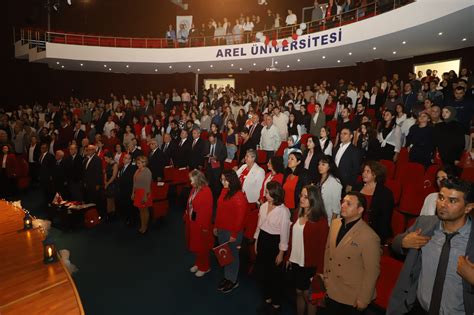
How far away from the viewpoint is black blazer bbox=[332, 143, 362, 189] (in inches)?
180

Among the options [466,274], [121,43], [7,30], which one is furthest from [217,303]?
[7,30]

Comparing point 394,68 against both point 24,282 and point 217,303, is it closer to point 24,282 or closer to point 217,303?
point 217,303

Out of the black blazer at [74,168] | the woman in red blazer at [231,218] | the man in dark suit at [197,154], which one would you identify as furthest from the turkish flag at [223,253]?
the black blazer at [74,168]

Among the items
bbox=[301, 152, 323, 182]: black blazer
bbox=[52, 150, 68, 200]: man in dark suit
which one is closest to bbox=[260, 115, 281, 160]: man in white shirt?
bbox=[301, 152, 323, 182]: black blazer

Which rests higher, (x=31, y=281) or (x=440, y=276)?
(x=440, y=276)

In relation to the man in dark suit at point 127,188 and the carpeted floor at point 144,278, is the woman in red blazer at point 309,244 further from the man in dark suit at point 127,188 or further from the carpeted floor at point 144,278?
the man in dark suit at point 127,188

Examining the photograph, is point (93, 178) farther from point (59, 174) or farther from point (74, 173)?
point (59, 174)

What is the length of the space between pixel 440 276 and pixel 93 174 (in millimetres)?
5620

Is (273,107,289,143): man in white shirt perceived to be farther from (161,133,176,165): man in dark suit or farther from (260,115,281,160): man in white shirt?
(161,133,176,165): man in dark suit

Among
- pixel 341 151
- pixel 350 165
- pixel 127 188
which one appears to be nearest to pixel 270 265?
pixel 350 165

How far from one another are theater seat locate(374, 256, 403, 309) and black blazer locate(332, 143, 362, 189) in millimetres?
1631

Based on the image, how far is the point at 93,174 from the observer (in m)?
6.10

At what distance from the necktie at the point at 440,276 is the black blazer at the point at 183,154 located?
20.1ft

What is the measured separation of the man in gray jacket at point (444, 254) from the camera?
1871 millimetres
